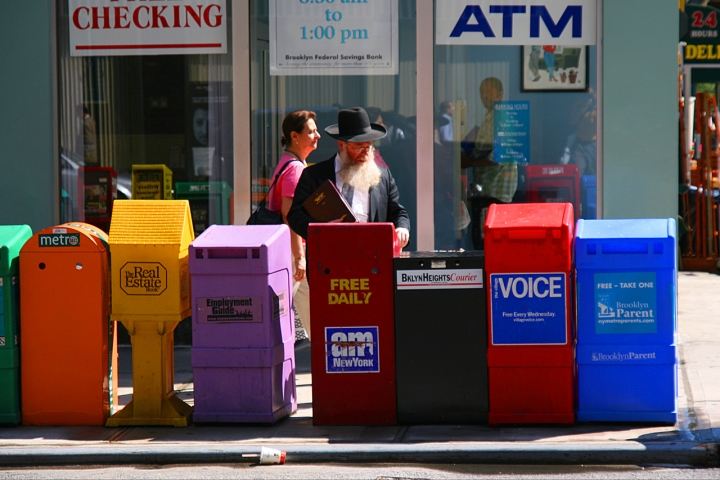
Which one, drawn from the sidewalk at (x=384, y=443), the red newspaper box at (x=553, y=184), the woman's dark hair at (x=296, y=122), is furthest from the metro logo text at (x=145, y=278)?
the red newspaper box at (x=553, y=184)

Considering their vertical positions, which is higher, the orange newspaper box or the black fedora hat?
the black fedora hat

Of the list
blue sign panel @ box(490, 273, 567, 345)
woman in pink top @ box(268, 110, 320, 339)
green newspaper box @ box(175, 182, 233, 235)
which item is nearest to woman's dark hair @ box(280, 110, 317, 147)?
woman in pink top @ box(268, 110, 320, 339)

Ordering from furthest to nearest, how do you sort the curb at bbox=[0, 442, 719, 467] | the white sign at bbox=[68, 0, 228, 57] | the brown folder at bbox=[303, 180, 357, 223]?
the white sign at bbox=[68, 0, 228, 57], the brown folder at bbox=[303, 180, 357, 223], the curb at bbox=[0, 442, 719, 467]

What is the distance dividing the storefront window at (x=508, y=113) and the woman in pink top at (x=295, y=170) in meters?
1.62

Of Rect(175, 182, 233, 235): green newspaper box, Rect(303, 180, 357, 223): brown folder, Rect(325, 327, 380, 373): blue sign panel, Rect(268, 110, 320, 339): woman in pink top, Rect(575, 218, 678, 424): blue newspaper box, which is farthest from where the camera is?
Rect(175, 182, 233, 235): green newspaper box

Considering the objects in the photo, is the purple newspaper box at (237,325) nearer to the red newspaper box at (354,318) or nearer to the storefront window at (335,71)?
the red newspaper box at (354,318)

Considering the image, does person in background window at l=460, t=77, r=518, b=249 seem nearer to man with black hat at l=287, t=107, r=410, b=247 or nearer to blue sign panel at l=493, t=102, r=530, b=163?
blue sign panel at l=493, t=102, r=530, b=163

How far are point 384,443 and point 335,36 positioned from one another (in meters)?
4.05

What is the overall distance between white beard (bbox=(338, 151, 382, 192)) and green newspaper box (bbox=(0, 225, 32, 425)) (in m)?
2.17

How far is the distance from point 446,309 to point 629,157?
10.1ft

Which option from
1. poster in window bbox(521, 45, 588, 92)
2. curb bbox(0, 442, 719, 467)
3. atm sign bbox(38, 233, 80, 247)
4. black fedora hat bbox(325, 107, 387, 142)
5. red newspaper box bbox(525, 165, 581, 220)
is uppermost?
poster in window bbox(521, 45, 588, 92)

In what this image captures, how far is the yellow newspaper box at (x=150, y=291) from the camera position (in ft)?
19.2

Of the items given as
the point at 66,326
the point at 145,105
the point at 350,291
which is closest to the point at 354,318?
Result: the point at 350,291

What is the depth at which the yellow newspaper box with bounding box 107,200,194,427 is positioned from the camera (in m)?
5.85
